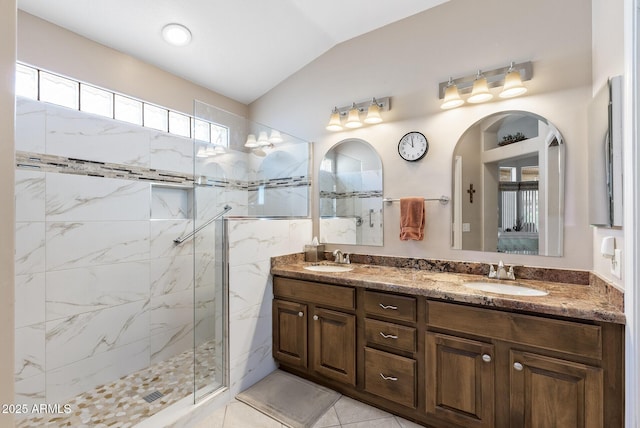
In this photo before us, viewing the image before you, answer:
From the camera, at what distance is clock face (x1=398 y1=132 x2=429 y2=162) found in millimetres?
2299

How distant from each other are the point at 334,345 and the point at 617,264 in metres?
1.64

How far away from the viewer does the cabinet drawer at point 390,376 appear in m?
1.74

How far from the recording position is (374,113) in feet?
8.00

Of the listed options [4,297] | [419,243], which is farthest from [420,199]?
[4,297]

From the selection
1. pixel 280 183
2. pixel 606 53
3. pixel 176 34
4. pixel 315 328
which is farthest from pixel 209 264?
pixel 606 53

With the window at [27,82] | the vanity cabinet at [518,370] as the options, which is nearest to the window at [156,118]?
the window at [27,82]

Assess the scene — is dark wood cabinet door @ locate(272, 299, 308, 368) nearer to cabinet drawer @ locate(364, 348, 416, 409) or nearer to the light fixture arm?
cabinet drawer @ locate(364, 348, 416, 409)

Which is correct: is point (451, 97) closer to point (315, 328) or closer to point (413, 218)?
point (413, 218)

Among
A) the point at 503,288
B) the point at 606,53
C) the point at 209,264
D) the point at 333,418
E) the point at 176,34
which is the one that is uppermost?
the point at 176,34

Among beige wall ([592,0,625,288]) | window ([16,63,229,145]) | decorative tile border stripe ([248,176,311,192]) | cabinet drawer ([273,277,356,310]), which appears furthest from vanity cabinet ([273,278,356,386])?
beige wall ([592,0,625,288])

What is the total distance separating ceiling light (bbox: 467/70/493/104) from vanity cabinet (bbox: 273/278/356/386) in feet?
5.27

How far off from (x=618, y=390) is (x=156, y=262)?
308 centimetres

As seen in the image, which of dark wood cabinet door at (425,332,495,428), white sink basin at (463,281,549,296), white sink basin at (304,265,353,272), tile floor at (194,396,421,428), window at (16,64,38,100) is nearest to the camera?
dark wood cabinet door at (425,332,495,428)

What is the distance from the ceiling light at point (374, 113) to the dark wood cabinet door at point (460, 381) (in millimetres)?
1718
